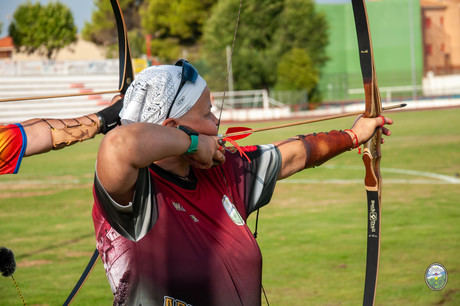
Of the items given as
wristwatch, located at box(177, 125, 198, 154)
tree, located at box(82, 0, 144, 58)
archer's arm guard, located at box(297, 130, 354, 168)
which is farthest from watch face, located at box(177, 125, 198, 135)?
tree, located at box(82, 0, 144, 58)

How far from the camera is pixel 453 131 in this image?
17.5 m

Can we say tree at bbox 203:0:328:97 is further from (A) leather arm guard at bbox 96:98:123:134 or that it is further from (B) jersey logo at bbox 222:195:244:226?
(B) jersey logo at bbox 222:195:244:226

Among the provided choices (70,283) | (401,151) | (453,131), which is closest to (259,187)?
(70,283)

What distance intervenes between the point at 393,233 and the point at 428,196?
2129 mm

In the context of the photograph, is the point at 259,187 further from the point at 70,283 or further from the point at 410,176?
the point at 410,176

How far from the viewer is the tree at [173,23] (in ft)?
151

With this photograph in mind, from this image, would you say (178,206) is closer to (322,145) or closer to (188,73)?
(188,73)

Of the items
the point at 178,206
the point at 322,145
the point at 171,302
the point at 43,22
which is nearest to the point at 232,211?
the point at 178,206

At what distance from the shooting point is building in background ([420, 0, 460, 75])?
47938 mm

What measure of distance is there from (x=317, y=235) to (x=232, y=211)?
4556 millimetres

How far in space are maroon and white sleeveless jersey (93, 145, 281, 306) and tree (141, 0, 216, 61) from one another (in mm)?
44345

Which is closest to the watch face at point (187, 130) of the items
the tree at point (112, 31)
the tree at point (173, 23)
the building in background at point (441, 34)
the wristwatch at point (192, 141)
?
the wristwatch at point (192, 141)

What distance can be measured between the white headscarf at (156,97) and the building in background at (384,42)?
141 feet

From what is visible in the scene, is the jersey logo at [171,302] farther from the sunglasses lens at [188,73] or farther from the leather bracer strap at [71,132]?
the leather bracer strap at [71,132]
